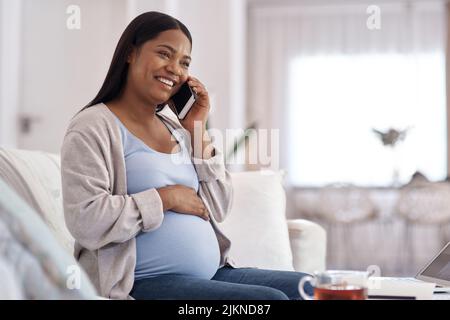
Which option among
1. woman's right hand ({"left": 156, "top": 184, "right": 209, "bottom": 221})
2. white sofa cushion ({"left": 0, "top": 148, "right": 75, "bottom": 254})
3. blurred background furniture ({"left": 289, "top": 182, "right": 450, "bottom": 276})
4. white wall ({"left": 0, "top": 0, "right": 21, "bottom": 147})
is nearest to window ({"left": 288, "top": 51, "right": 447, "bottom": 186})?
blurred background furniture ({"left": 289, "top": 182, "right": 450, "bottom": 276})

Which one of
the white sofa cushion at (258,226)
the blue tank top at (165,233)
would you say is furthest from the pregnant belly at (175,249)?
the white sofa cushion at (258,226)

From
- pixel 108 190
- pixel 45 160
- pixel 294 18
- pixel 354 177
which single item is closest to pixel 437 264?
pixel 108 190

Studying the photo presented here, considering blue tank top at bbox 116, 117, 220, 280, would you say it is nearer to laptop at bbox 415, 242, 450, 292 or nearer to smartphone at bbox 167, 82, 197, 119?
smartphone at bbox 167, 82, 197, 119

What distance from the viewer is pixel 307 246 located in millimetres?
2031

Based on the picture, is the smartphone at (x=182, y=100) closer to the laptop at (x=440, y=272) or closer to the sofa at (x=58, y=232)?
the sofa at (x=58, y=232)

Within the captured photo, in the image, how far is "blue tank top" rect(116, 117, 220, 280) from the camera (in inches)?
49.7

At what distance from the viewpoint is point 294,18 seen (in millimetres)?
6500

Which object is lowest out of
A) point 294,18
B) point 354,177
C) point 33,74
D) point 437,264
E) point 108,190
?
point 354,177

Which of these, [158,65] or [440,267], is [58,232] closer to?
[158,65]

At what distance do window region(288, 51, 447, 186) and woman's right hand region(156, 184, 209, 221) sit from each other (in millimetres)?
4956

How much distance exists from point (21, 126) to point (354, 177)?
122 inches

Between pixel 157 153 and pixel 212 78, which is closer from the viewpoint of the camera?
pixel 157 153
